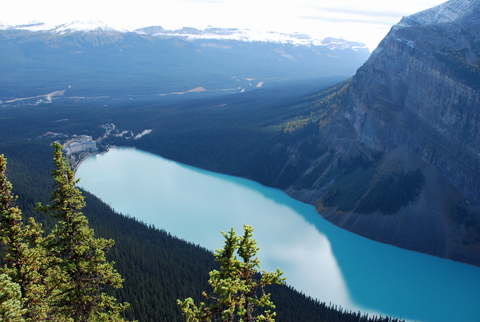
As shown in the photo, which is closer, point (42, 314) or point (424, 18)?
point (42, 314)

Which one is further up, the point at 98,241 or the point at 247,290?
the point at 247,290

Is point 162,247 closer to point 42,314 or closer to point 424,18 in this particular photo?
point 42,314

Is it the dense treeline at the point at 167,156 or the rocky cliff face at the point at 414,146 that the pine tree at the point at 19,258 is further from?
the rocky cliff face at the point at 414,146

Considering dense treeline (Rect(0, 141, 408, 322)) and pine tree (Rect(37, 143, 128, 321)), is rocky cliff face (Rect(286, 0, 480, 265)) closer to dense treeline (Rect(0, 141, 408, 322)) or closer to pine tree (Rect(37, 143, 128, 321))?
dense treeline (Rect(0, 141, 408, 322))

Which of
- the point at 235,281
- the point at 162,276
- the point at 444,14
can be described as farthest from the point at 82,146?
the point at 235,281

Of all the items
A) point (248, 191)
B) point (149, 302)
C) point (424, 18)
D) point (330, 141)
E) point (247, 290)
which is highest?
point (424, 18)

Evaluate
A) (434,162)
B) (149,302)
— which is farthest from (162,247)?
(434,162)

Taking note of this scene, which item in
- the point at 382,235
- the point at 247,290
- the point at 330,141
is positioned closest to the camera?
the point at 247,290
